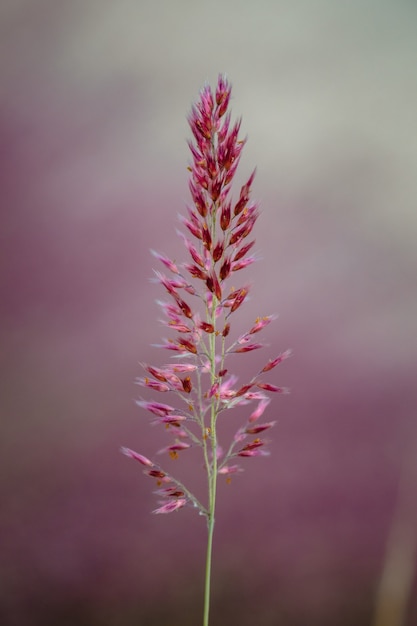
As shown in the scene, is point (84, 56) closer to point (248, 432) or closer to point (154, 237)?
point (154, 237)

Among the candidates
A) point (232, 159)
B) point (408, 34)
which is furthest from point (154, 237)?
point (408, 34)

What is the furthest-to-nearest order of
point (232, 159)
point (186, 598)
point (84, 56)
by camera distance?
1. point (84, 56)
2. point (186, 598)
3. point (232, 159)

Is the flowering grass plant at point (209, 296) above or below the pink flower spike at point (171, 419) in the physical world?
above

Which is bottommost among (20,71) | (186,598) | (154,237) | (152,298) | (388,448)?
(186,598)

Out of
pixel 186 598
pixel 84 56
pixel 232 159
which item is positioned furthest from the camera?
pixel 84 56

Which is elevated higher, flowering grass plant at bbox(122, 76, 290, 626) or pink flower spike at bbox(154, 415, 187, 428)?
flowering grass plant at bbox(122, 76, 290, 626)

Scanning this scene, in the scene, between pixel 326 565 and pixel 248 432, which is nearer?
pixel 248 432

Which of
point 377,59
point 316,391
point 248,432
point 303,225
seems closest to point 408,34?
point 377,59

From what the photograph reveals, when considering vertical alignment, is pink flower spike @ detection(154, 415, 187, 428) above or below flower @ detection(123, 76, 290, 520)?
below

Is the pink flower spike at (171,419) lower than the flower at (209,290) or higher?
lower

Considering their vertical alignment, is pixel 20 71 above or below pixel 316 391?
above

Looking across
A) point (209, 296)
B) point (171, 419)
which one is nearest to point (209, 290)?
point (209, 296)
